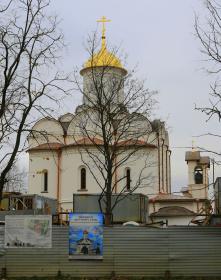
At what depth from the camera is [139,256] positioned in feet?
65.8

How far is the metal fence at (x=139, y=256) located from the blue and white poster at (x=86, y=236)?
0.17 meters

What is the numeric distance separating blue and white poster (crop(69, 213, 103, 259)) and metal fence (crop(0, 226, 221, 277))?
0.57 feet

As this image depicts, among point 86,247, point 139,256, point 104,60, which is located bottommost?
point 139,256

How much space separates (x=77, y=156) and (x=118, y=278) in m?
30.9

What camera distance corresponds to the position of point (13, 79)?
19688 millimetres


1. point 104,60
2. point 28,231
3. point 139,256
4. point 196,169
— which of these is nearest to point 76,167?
point 196,169

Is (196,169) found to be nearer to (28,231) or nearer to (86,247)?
(86,247)

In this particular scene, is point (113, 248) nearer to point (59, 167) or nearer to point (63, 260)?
point (63, 260)

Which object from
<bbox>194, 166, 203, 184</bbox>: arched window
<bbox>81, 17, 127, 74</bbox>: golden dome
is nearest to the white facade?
<bbox>194, 166, 203, 184</bbox>: arched window

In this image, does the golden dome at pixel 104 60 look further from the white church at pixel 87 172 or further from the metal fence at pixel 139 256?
the metal fence at pixel 139 256

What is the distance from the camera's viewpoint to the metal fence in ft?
65.3

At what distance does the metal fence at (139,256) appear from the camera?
19.9 m

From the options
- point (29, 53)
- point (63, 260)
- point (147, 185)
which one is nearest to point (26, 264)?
point (63, 260)

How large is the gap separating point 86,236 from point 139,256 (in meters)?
1.90
